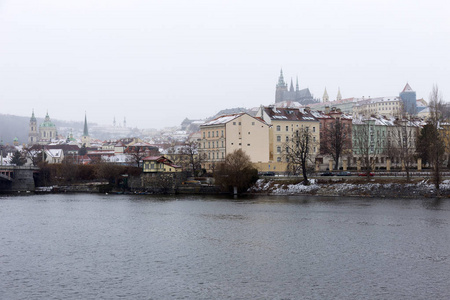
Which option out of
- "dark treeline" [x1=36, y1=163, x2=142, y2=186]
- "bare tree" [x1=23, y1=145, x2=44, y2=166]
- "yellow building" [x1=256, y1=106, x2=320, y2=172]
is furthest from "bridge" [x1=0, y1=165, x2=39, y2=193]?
"yellow building" [x1=256, y1=106, x2=320, y2=172]

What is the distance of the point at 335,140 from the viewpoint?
82.9 meters

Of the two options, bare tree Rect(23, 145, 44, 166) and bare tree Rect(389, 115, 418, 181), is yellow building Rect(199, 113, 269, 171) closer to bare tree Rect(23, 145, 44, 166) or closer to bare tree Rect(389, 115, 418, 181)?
bare tree Rect(389, 115, 418, 181)

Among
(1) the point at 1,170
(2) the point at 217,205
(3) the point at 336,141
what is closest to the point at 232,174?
(2) the point at 217,205

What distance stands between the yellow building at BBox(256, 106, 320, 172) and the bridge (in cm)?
4090

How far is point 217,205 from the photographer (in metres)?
54.9

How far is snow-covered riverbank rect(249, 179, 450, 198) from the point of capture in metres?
56.6

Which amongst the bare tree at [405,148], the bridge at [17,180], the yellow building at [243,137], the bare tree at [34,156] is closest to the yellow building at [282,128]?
the yellow building at [243,137]

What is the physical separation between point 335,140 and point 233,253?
5632 centimetres

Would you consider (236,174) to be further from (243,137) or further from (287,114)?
(287,114)

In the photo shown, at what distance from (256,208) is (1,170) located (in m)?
56.6

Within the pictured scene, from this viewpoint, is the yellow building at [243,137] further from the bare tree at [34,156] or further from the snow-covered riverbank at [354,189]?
the bare tree at [34,156]

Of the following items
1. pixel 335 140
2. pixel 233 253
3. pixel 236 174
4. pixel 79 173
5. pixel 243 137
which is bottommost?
pixel 233 253

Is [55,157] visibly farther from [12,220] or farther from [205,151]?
[12,220]

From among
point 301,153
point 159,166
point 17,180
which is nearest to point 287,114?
point 159,166
